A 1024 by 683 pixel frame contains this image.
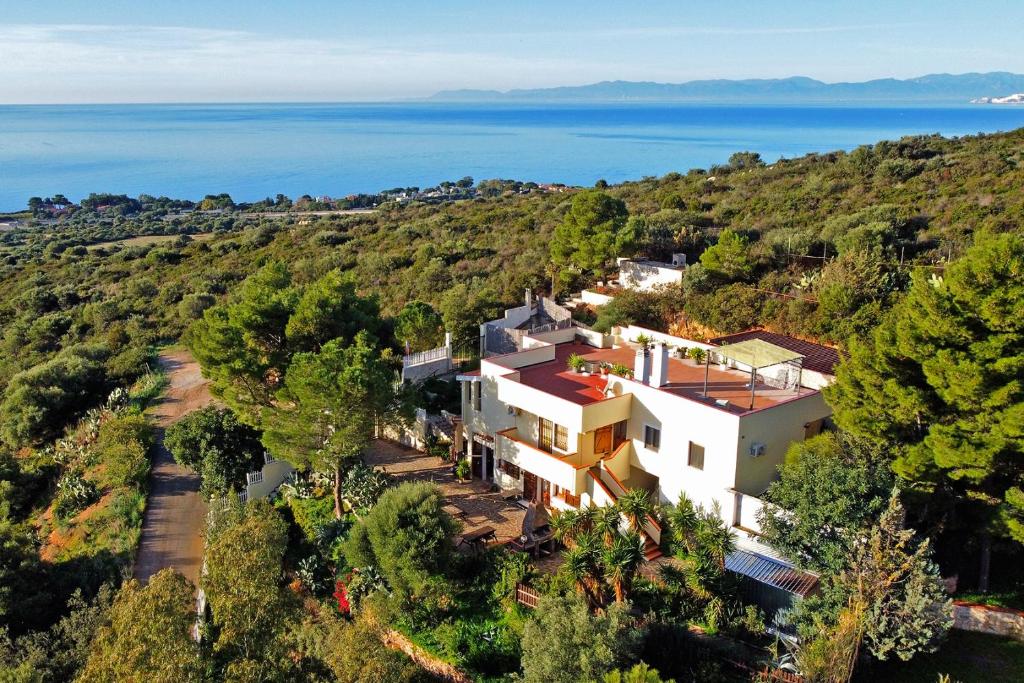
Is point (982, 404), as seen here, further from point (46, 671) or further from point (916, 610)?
point (46, 671)

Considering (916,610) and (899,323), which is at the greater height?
(899,323)

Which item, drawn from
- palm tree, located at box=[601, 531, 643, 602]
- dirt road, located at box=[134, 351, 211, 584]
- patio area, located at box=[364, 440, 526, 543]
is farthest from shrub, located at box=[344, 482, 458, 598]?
dirt road, located at box=[134, 351, 211, 584]

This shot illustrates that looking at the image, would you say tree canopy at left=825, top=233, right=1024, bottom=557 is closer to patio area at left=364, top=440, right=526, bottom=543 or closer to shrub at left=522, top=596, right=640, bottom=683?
shrub at left=522, top=596, right=640, bottom=683

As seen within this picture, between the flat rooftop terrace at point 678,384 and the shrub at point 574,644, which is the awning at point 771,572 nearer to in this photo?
the shrub at point 574,644

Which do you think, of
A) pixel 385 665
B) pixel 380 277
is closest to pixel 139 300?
pixel 380 277

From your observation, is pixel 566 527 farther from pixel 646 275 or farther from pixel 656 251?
pixel 656 251

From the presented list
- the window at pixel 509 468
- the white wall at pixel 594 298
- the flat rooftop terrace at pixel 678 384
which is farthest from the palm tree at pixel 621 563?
the white wall at pixel 594 298

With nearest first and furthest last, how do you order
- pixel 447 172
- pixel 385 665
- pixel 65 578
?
1. pixel 385 665
2. pixel 65 578
3. pixel 447 172
